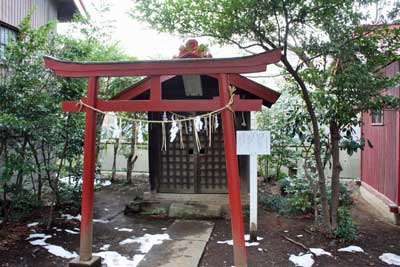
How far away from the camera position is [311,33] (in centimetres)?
542

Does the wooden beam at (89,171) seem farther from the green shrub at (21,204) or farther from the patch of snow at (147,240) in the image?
the green shrub at (21,204)

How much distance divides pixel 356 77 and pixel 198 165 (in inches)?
169

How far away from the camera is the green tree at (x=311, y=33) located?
16.3ft

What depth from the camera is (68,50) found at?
666 cm

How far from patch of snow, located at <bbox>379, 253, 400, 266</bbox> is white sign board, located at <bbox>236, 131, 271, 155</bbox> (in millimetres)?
2391

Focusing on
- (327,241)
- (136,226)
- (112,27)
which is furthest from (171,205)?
(112,27)

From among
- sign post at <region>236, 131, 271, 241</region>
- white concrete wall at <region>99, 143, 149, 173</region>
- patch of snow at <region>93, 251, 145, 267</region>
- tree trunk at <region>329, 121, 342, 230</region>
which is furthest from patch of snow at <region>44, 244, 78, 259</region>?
white concrete wall at <region>99, 143, 149, 173</region>

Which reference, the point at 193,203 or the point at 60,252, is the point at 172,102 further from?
the point at 193,203

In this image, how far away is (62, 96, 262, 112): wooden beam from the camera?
14.1 feet

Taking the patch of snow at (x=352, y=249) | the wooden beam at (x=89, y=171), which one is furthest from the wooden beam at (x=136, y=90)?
the patch of snow at (x=352, y=249)

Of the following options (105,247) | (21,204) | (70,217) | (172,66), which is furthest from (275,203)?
(21,204)

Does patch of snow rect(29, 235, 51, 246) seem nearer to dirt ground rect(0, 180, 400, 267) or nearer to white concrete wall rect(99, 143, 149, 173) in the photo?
dirt ground rect(0, 180, 400, 267)

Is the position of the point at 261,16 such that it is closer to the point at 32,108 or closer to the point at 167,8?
the point at 167,8

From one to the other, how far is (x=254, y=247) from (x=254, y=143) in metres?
1.78
